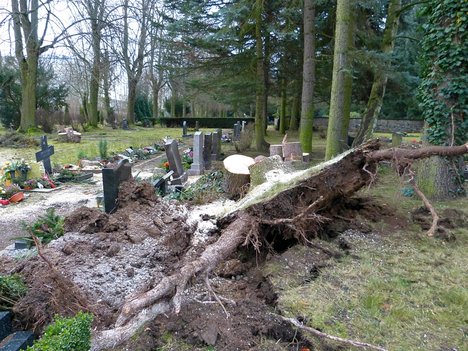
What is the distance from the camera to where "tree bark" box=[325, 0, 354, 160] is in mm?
8508

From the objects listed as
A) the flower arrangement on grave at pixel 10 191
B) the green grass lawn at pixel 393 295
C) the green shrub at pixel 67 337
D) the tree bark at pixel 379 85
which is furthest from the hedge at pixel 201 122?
the green shrub at pixel 67 337

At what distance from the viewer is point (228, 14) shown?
10703 millimetres

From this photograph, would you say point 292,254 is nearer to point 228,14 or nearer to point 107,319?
point 107,319

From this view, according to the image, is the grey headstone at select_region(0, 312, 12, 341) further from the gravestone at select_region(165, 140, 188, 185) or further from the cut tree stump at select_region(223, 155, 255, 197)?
the gravestone at select_region(165, 140, 188, 185)

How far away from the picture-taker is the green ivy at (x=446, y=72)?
6.36m

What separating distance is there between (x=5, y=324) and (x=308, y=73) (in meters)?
10.2

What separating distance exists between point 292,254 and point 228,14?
28.5 ft

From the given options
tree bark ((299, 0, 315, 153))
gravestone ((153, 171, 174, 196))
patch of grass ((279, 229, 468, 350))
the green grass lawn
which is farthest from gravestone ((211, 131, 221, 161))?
patch of grass ((279, 229, 468, 350))

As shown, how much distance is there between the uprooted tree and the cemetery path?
3307 millimetres

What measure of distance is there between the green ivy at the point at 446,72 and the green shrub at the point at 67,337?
669 cm

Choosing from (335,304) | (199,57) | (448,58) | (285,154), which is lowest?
(335,304)

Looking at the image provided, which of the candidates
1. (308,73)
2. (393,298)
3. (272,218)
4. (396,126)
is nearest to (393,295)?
(393,298)

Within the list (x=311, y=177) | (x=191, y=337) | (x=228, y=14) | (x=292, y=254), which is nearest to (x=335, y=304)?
(x=292, y=254)

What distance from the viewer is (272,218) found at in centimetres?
→ 412
